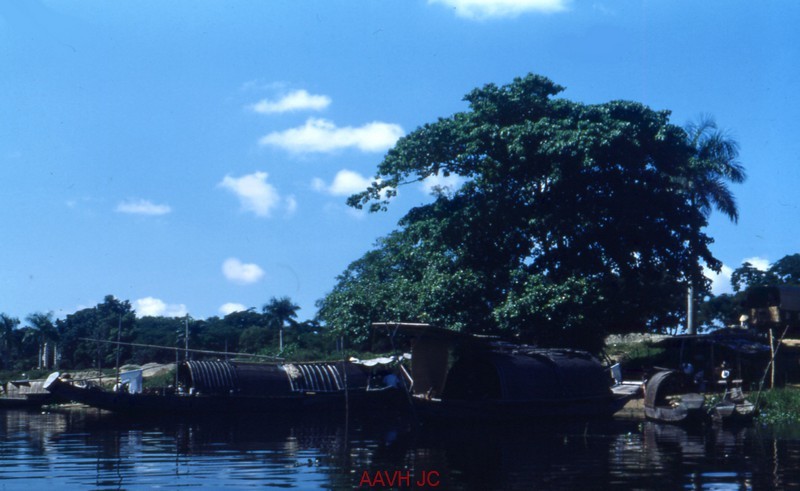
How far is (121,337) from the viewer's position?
181ft

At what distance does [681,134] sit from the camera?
24.1 meters

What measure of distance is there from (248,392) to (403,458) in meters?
14.0

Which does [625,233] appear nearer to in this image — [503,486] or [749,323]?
[749,323]

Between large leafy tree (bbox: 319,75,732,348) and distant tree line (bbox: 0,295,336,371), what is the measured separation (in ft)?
92.4

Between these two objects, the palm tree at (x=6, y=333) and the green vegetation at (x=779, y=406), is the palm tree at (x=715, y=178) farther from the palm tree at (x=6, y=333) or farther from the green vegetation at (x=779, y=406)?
the palm tree at (x=6, y=333)

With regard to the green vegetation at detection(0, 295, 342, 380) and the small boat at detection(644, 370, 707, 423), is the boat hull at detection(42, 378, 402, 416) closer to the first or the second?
the small boat at detection(644, 370, 707, 423)

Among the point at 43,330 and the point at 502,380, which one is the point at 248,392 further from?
the point at 43,330

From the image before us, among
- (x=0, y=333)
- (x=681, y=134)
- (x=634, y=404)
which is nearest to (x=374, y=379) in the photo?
(x=634, y=404)

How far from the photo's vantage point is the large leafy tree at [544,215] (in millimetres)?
22859

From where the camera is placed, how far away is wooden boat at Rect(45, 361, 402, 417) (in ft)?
81.6

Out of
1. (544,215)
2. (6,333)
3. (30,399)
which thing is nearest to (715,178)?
(544,215)

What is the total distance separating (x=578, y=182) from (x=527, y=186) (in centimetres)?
158

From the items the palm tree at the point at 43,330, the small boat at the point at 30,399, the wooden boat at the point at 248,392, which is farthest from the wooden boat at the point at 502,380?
the palm tree at the point at 43,330

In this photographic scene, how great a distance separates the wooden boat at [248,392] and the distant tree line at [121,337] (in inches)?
910
